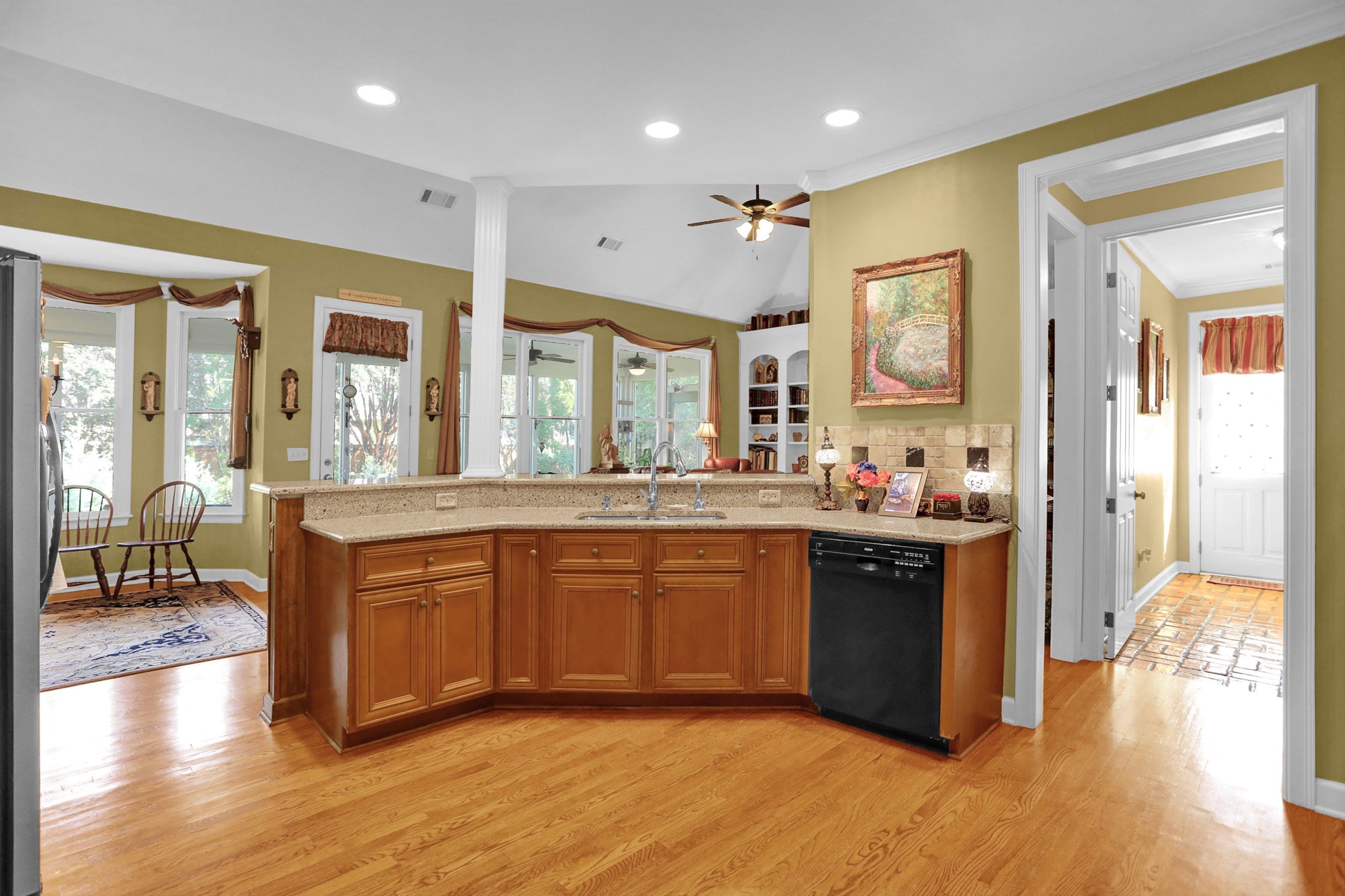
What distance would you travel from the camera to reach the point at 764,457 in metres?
8.93

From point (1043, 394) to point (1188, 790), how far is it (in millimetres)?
1704

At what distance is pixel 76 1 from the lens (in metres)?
2.44

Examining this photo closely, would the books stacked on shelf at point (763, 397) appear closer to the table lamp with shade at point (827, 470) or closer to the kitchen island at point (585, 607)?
the table lamp with shade at point (827, 470)

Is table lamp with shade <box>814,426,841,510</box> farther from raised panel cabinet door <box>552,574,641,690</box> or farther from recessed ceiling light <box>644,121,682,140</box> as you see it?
recessed ceiling light <box>644,121,682,140</box>

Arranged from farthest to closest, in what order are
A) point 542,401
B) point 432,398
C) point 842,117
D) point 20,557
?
point 542,401 < point 432,398 < point 842,117 < point 20,557

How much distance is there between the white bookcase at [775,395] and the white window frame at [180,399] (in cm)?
568

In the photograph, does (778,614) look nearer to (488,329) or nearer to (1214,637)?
(488,329)

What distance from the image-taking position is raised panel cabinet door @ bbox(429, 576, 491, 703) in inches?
121

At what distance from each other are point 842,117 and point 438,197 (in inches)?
153

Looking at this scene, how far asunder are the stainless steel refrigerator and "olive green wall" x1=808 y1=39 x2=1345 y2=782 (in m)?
3.37

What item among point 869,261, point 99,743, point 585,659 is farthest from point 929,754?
point 99,743

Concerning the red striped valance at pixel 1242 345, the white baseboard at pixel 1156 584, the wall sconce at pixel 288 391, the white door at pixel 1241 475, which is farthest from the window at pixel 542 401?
the white door at pixel 1241 475

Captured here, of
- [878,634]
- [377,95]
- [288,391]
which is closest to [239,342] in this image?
[288,391]

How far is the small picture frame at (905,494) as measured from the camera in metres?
3.48
